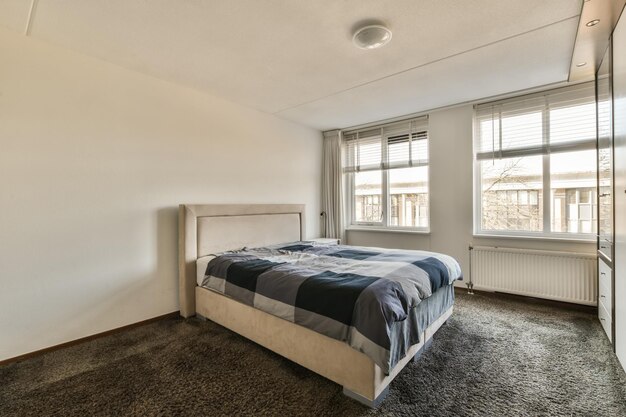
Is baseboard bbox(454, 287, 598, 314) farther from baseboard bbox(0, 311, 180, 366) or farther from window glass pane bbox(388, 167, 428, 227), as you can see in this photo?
baseboard bbox(0, 311, 180, 366)

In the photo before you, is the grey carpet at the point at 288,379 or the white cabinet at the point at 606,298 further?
the white cabinet at the point at 606,298

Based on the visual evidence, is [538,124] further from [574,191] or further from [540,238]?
[540,238]

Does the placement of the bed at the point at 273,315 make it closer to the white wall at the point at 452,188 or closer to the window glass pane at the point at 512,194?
the white wall at the point at 452,188

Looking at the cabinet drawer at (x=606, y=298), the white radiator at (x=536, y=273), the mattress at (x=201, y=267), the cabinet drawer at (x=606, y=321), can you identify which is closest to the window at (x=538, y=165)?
the white radiator at (x=536, y=273)

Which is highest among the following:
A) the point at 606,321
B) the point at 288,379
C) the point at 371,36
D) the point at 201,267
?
the point at 371,36

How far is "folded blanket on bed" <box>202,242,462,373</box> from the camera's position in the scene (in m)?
1.73

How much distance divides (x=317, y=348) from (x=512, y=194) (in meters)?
3.40

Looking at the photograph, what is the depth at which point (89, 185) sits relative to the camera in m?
2.66

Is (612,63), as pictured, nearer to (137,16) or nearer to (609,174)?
(609,174)

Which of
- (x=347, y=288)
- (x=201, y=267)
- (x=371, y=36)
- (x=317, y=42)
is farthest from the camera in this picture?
(x=201, y=267)

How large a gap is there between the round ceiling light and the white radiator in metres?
2.93

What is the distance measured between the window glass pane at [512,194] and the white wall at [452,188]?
231mm

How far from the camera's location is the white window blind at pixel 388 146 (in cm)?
449

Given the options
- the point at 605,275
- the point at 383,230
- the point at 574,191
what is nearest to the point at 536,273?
the point at 605,275
